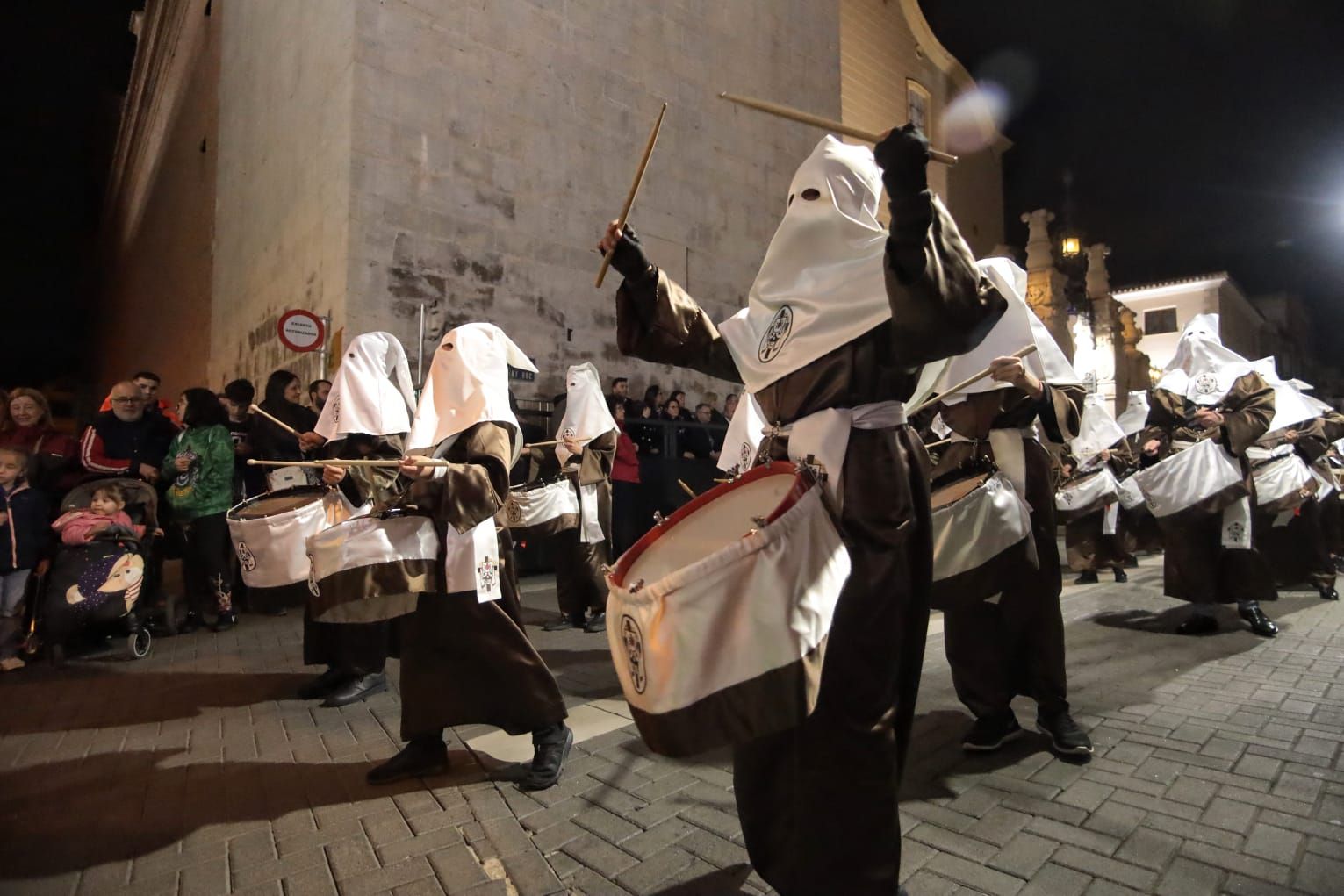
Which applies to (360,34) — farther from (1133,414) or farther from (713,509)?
(1133,414)

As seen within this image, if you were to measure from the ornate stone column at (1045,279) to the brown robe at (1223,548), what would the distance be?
19525mm

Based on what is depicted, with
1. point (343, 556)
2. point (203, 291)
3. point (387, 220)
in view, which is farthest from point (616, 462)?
point (203, 291)

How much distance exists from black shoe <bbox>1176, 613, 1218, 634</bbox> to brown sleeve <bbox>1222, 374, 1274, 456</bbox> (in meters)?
1.28

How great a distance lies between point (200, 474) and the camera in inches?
258

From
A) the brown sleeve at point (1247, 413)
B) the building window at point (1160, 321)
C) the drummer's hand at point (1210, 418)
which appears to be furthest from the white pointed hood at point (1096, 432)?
the building window at point (1160, 321)

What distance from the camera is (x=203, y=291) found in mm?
15938

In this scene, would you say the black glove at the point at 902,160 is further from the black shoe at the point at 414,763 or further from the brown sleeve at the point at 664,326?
the black shoe at the point at 414,763

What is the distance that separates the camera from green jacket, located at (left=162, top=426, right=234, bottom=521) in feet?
21.4

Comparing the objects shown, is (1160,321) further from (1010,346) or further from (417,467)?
(417,467)

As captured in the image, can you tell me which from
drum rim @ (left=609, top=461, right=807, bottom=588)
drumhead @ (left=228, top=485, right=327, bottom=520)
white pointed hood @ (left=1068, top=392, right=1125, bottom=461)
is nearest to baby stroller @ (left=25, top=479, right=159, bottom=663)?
drumhead @ (left=228, top=485, right=327, bottom=520)

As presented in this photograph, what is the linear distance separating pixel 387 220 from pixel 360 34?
7.68 feet

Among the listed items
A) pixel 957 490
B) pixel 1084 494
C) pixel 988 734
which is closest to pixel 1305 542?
pixel 1084 494

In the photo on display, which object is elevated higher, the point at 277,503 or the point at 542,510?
the point at 277,503

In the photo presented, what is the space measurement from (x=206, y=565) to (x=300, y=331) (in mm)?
3130
